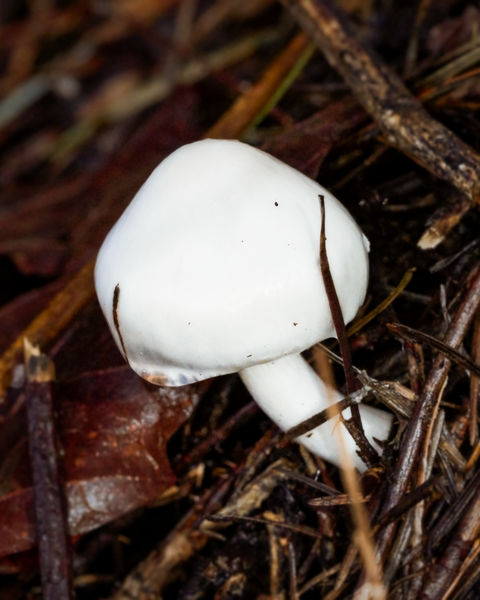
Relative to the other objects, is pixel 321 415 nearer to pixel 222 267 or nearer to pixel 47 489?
pixel 222 267

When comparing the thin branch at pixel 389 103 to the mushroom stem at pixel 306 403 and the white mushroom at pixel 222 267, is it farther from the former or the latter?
the mushroom stem at pixel 306 403

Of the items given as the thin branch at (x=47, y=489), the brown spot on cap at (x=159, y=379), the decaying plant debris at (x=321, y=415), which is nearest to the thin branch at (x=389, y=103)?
the decaying plant debris at (x=321, y=415)

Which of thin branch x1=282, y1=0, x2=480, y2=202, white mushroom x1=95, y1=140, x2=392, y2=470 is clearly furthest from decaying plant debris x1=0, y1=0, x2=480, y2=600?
white mushroom x1=95, y1=140, x2=392, y2=470

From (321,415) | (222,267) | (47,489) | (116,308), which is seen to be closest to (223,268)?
(222,267)

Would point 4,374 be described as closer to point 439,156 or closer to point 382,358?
point 382,358

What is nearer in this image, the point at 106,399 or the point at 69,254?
the point at 106,399

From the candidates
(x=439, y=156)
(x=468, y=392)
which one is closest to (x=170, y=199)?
(x=439, y=156)

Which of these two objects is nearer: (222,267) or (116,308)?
(222,267)
